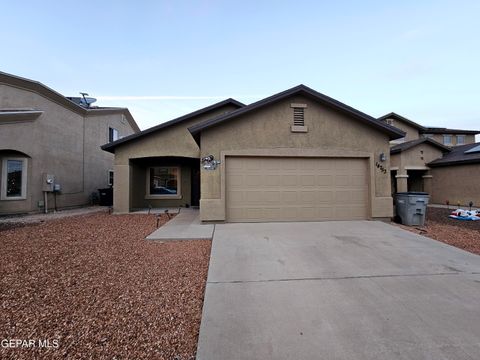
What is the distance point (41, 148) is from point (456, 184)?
79.5 ft

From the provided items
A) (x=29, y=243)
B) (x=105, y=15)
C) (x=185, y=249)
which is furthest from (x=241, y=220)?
(x=105, y=15)

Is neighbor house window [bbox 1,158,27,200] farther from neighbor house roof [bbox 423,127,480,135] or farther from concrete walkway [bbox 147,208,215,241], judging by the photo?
neighbor house roof [bbox 423,127,480,135]

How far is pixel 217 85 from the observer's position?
15.4 meters

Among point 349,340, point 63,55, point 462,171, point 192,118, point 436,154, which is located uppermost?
point 63,55

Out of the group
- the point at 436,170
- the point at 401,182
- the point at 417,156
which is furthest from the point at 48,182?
the point at 436,170

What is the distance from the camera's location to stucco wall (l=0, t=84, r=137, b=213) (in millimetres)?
10750

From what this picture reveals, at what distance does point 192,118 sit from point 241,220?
6410 mm

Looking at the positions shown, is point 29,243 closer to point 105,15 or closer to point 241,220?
point 241,220

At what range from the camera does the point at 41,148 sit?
11.5 meters

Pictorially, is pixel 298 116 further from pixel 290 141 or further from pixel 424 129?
pixel 424 129

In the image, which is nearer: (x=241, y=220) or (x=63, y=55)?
(x=241, y=220)

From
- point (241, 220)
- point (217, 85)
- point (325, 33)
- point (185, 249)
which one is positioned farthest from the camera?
point (217, 85)

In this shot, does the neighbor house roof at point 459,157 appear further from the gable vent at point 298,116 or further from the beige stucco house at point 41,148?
the beige stucco house at point 41,148

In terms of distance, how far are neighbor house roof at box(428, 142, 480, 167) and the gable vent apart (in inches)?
479
